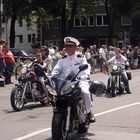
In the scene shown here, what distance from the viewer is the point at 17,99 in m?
13.8

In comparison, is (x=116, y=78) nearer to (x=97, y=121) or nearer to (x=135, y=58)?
(x=97, y=121)

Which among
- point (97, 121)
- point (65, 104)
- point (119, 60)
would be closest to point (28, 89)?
point (97, 121)

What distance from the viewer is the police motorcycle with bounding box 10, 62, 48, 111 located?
45.4ft

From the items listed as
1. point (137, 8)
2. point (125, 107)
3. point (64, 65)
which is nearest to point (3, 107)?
point (125, 107)

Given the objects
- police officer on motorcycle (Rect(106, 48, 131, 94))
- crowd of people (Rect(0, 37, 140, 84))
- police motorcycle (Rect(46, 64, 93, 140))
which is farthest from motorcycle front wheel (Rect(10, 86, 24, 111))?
police officer on motorcycle (Rect(106, 48, 131, 94))

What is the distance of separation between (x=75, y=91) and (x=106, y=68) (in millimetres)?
9625

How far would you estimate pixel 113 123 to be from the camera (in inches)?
435

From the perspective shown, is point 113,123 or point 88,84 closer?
point 88,84

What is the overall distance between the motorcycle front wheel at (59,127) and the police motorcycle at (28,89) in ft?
16.4

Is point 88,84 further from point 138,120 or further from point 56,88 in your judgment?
point 138,120

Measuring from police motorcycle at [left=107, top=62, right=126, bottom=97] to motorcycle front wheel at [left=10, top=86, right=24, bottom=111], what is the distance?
4212mm

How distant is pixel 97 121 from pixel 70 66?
2.34 meters

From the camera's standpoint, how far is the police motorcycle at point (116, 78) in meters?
17.3

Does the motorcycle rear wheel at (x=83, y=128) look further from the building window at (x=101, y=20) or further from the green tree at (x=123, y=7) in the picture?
the building window at (x=101, y=20)
